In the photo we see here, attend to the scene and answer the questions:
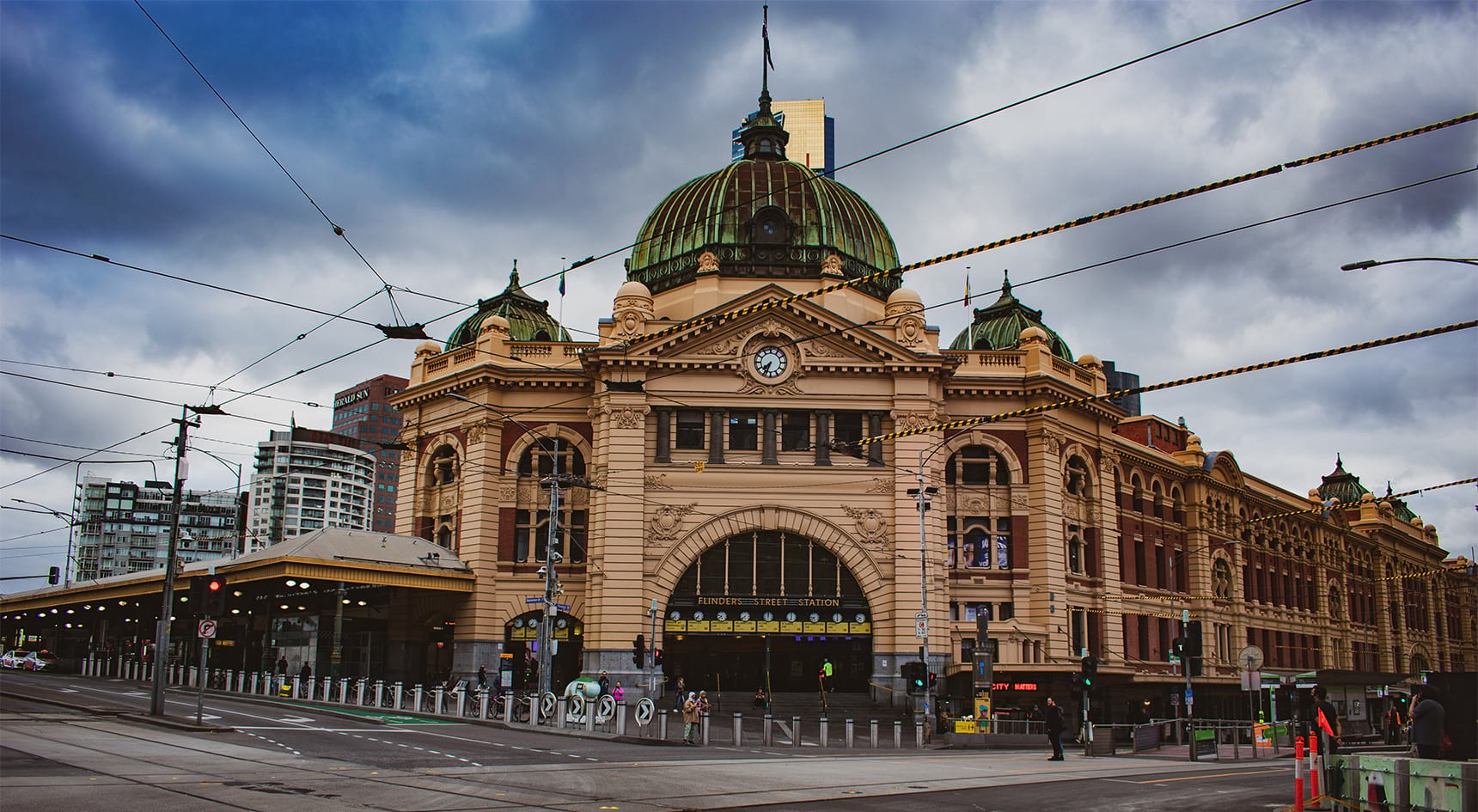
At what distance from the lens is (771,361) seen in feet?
179

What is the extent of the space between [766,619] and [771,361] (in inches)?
432

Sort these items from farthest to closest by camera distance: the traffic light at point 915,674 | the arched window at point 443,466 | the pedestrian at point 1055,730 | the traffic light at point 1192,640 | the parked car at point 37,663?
the parked car at point 37,663
the arched window at point 443,466
the traffic light at point 915,674
the traffic light at point 1192,640
the pedestrian at point 1055,730

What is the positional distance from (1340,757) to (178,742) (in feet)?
74.7

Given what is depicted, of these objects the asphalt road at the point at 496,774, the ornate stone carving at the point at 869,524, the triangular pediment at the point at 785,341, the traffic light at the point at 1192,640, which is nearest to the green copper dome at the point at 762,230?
the triangular pediment at the point at 785,341

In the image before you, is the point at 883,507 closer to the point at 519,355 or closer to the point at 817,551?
the point at 817,551

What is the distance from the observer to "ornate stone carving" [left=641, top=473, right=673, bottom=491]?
176 ft

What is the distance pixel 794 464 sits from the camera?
177 ft

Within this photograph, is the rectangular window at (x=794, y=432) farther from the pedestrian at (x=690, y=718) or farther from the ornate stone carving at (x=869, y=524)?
the pedestrian at (x=690, y=718)

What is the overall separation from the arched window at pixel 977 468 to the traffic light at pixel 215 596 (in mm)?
32568

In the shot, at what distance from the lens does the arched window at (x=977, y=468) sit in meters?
57.4

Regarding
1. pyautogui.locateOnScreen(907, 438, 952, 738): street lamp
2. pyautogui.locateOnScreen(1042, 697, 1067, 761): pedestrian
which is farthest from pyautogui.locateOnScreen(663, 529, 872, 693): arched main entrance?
pyautogui.locateOnScreen(1042, 697, 1067, 761): pedestrian

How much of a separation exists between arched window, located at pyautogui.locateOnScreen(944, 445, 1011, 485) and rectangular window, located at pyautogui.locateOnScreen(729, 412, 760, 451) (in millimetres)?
9224

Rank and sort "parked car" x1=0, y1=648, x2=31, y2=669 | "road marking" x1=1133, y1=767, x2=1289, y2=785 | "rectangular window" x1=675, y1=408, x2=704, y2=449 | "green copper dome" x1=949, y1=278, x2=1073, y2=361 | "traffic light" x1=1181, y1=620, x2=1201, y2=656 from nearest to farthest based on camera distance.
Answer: "road marking" x1=1133, y1=767, x2=1289, y2=785
"traffic light" x1=1181, y1=620, x2=1201, y2=656
"rectangular window" x1=675, y1=408, x2=704, y2=449
"green copper dome" x1=949, y1=278, x2=1073, y2=361
"parked car" x1=0, y1=648, x2=31, y2=669

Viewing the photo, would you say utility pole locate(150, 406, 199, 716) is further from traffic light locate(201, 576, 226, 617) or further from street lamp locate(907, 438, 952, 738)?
street lamp locate(907, 438, 952, 738)
